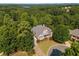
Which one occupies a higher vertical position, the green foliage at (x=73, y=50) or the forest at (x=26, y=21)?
the forest at (x=26, y=21)

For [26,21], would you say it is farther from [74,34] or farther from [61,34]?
[74,34]

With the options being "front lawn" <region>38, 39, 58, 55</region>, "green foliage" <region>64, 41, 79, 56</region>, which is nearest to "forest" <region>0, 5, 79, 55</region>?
"front lawn" <region>38, 39, 58, 55</region>

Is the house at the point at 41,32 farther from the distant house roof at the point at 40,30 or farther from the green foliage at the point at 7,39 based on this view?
the green foliage at the point at 7,39

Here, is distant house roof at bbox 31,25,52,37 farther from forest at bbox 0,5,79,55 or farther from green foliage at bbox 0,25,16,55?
green foliage at bbox 0,25,16,55

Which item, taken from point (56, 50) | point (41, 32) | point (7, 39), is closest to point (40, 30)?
point (41, 32)

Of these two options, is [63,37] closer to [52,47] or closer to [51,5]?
[52,47]

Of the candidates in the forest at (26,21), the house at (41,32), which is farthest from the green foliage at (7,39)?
the house at (41,32)
